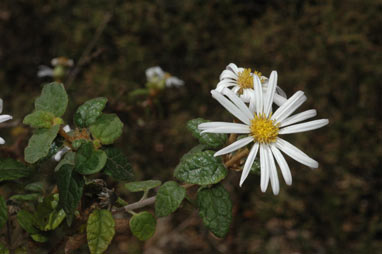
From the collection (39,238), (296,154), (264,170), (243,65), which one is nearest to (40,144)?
(39,238)

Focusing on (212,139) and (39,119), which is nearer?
(39,119)


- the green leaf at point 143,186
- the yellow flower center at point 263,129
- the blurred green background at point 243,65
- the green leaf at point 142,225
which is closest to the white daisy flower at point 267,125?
the yellow flower center at point 263,129

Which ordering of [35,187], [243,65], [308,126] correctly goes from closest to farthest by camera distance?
[308,126] < [35,187] < [243,65]

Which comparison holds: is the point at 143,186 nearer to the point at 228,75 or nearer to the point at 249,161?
the point at 249,161

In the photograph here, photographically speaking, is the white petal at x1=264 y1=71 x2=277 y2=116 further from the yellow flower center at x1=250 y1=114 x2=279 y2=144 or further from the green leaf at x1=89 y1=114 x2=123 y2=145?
the green leaf at x1=89 y1=114 x2=123 y2=145

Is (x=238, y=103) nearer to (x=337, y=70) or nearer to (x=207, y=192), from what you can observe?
(x=207, y=192)

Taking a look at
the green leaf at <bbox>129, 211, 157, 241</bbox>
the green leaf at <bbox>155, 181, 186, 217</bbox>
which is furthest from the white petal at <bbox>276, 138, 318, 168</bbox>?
the green leaf at <bbox>129, 211, 157, 241</bbox>

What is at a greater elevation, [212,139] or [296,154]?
[296,154]

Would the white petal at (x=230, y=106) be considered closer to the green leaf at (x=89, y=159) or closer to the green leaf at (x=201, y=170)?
the green leaf at (x=201, y=170)

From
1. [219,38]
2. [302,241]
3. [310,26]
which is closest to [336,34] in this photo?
[310,26]
